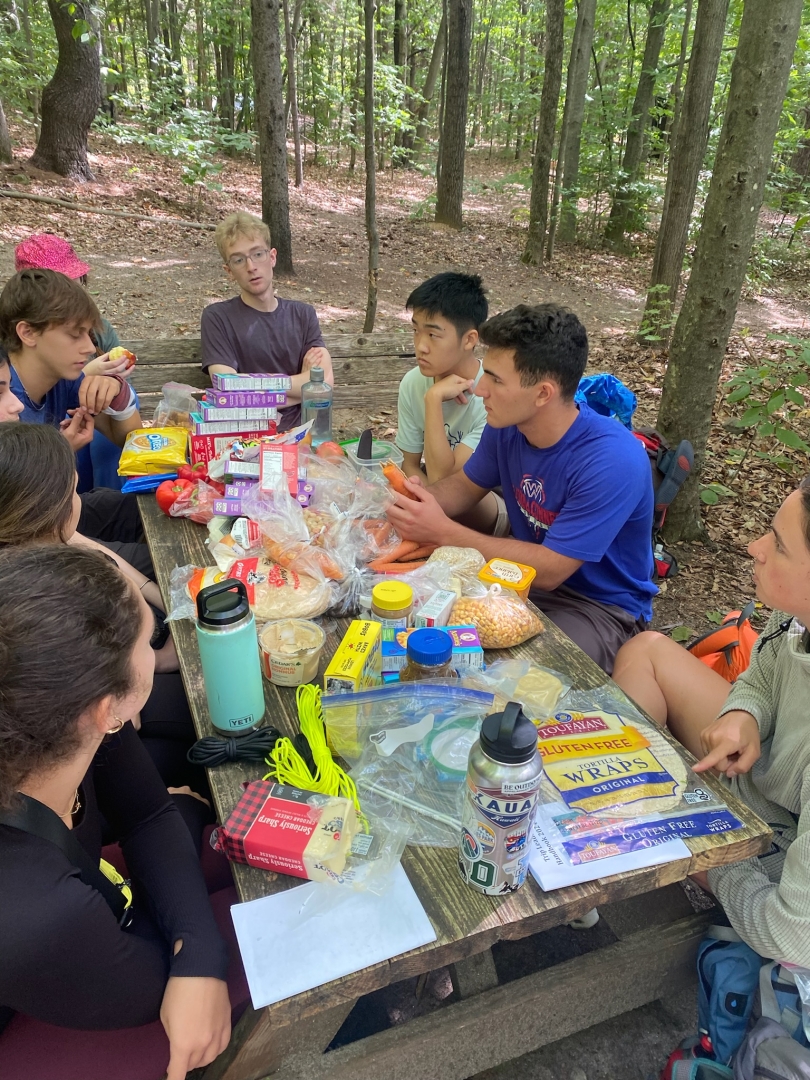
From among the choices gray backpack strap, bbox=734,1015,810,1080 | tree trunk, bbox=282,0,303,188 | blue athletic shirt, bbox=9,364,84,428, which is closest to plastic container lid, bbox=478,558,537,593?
gray backpack strap, bbox=734,1015,810,1080

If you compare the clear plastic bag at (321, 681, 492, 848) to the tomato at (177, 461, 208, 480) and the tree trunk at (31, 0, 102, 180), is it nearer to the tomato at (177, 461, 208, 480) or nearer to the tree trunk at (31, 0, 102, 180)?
the tomato at (177, 461, 208, 480)

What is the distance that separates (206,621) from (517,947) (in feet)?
5.13

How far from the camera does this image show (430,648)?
1458 millimetres

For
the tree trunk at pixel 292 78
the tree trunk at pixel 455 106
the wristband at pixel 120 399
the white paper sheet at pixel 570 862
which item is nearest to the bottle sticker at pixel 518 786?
the white paper sheet at pixel 570 862

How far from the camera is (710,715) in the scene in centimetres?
197

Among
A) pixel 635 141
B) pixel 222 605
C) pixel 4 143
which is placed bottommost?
pixel 222 605

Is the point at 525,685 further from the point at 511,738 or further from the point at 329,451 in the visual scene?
the point at 329,451

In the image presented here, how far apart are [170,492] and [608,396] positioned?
2024mm

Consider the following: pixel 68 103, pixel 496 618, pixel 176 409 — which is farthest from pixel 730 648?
pixel 68 103

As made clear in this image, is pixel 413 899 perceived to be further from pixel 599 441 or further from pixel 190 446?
pixel 190 446

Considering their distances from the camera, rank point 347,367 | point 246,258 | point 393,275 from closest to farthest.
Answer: point 246,258 → point 347,367 → point 393,275

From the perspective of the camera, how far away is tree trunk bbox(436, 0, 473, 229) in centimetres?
1049

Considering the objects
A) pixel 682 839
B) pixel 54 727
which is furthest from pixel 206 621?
pixel 682 839

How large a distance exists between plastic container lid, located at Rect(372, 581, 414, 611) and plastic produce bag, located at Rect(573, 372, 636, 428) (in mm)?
1819
